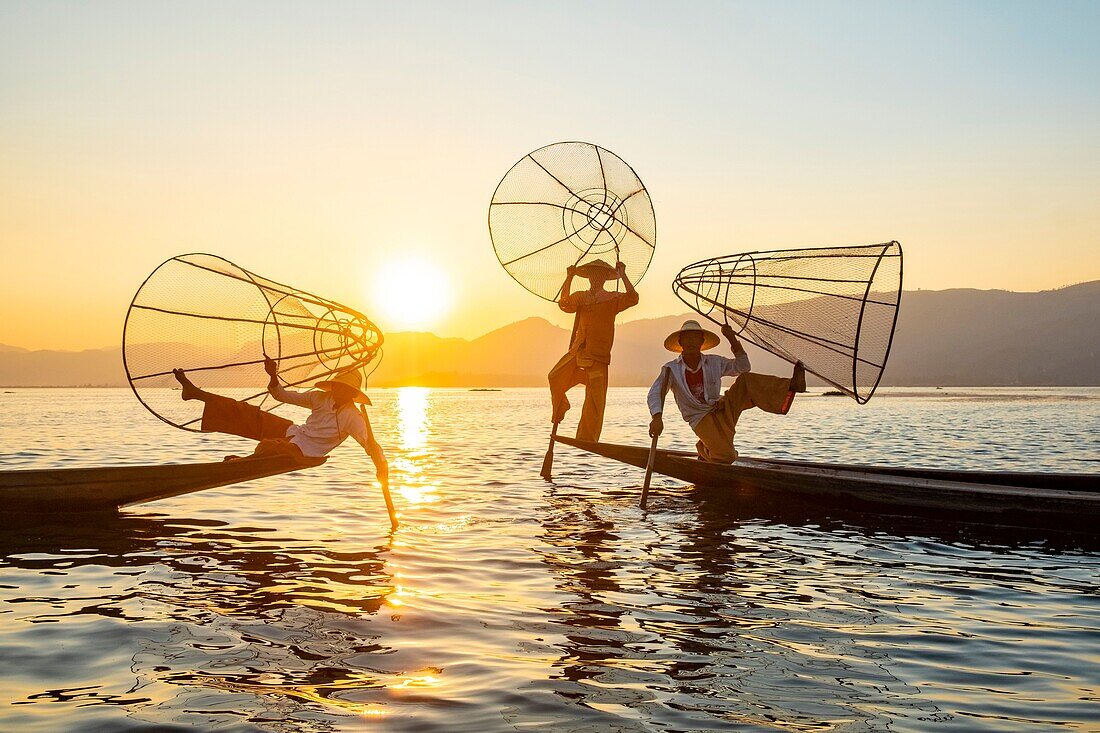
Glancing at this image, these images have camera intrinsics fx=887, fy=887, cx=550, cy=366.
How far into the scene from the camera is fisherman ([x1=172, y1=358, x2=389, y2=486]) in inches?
426

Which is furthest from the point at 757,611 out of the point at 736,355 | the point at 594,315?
the point at 594,315

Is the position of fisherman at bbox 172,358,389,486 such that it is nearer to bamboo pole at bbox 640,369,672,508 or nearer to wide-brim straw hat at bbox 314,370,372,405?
wide-brim straw hat at bbox 314,370,372,405

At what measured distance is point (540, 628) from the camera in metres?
6.40

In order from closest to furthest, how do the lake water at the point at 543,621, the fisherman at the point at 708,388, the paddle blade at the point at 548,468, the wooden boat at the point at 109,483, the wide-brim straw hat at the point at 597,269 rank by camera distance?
the lake water at the point at 543,621 → the wooden boat at the point at 109,483 → the fisherman at the point at 708,388 → the wide-brim straw hat at the point at 597,269 → the paddle blade at the point at 548,468

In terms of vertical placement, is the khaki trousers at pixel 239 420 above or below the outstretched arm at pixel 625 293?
below

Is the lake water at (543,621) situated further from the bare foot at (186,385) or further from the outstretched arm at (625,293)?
the outstretched arm at (625,293)

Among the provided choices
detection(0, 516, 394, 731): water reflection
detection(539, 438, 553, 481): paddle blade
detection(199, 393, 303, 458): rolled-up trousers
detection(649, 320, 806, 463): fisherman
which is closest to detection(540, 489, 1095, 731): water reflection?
detection(649, 320, 806, 463): fisherman

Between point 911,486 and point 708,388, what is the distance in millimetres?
2943

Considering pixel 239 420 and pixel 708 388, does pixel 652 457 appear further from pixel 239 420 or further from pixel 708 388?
pixel 239 420

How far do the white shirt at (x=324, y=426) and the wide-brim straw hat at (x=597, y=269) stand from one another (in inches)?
189

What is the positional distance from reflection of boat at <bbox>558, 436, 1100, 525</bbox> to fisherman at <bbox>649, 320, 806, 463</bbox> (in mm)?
526

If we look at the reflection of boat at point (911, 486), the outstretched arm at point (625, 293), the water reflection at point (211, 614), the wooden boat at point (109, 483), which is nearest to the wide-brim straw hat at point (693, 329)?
the reflection of boat at point (911, 486)

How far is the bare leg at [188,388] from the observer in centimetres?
1083

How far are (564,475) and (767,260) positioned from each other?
749cm
